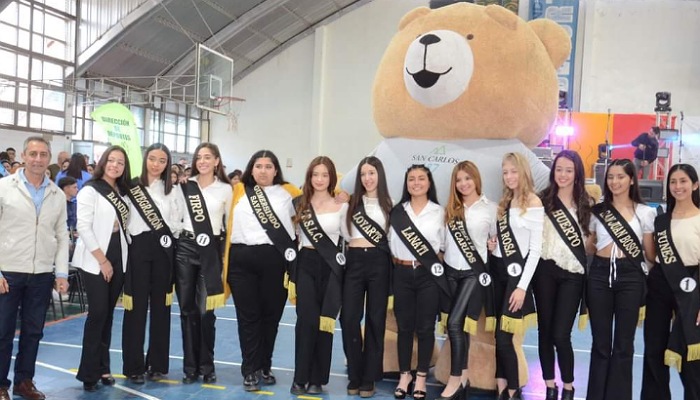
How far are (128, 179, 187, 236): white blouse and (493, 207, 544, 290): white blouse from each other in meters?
1.98

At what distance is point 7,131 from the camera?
12336 millimetres

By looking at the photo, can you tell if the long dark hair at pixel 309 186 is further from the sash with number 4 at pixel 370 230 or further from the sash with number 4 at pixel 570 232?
the sash with number 4 at pixel 570 232

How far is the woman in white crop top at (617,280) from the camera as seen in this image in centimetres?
305

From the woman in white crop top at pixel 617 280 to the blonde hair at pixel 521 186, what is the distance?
0.36 m

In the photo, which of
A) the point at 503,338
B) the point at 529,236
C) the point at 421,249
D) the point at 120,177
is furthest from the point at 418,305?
the point at 120,177

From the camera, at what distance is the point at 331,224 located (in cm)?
349

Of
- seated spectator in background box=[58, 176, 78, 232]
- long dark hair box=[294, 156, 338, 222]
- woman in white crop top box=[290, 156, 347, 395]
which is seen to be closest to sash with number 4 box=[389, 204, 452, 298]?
woman in white crop top box=[290, 156, 347, 395]

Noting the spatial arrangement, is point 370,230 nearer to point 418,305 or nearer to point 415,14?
point 418,305

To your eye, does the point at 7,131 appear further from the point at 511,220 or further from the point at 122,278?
the point at 511,220

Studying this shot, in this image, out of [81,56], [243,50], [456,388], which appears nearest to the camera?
[456,388]

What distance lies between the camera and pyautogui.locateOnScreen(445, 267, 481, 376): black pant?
131 inches

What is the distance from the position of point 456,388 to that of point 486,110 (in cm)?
171

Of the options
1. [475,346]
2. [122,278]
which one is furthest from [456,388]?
[122,278]

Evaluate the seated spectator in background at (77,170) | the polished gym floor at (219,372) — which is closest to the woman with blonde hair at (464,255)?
the polished gym floor at (219,372)
